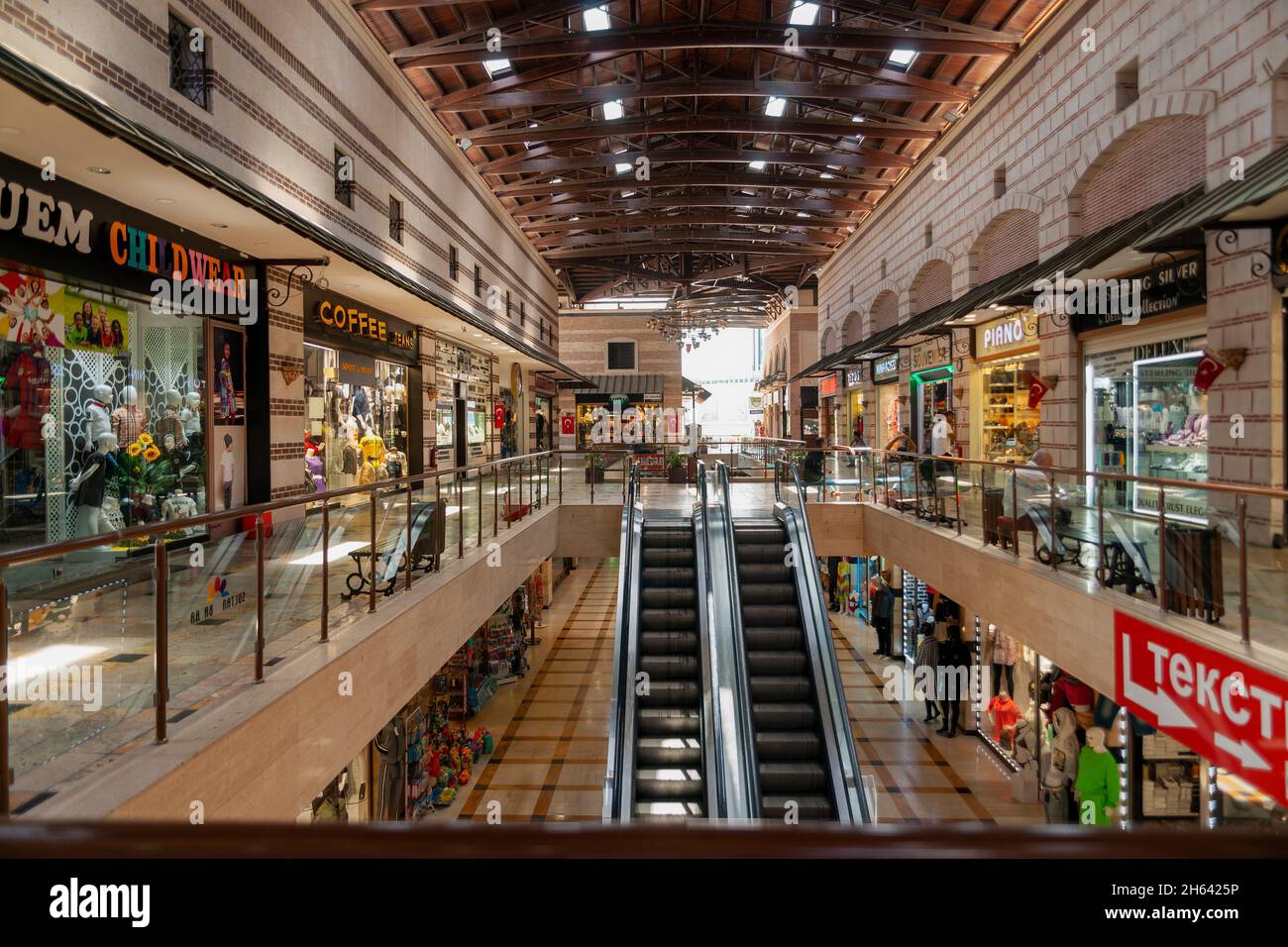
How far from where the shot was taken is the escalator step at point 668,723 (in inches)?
355

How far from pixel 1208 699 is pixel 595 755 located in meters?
8.46

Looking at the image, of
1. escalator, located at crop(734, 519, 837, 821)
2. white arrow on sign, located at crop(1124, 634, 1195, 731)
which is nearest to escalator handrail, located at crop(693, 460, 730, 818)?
escalator, located at crop(734, 519, 837, 821)

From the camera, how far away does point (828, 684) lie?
29.7 feet

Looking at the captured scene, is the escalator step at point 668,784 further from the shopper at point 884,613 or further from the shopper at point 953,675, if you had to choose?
the shopper at point 884,613

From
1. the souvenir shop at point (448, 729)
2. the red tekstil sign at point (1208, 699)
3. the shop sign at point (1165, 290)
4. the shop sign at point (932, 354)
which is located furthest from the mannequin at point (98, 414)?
the shop sign at point (932, 354)

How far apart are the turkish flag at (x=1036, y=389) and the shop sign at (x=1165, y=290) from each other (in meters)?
1.17

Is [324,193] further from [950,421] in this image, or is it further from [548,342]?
[548,342]

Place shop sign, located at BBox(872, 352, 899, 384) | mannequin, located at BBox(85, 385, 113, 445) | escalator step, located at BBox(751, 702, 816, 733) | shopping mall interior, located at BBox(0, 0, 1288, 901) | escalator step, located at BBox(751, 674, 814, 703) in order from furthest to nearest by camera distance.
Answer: shop sign, located at BBox(872, 352, 899, 384) < escalator step, located at BBox(751, 674, 814, 703) < escalator step, located at BBox(751, 702, 816, 733) < mannequin, located at BBox(85, 385, 113, 445) < shopping mall interior, located at BBox(0, 0, 1288, 901)

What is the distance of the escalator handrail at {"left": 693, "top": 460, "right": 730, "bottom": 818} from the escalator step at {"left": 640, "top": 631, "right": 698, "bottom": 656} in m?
0.24

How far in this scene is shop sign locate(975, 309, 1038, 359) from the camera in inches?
474

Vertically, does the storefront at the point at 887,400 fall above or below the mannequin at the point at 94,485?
above

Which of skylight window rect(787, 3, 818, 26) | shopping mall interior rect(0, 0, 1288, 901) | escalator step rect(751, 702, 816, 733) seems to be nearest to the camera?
shopping mall interior rect(0, 0, 1288, 901)

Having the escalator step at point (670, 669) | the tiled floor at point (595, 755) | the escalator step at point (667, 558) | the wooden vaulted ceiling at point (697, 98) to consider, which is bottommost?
the tiled floor at point (595, 755)

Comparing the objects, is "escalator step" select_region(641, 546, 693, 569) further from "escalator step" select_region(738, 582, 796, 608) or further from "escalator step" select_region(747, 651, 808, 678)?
"escalator step" select_region(747, 651, 808, 678)
